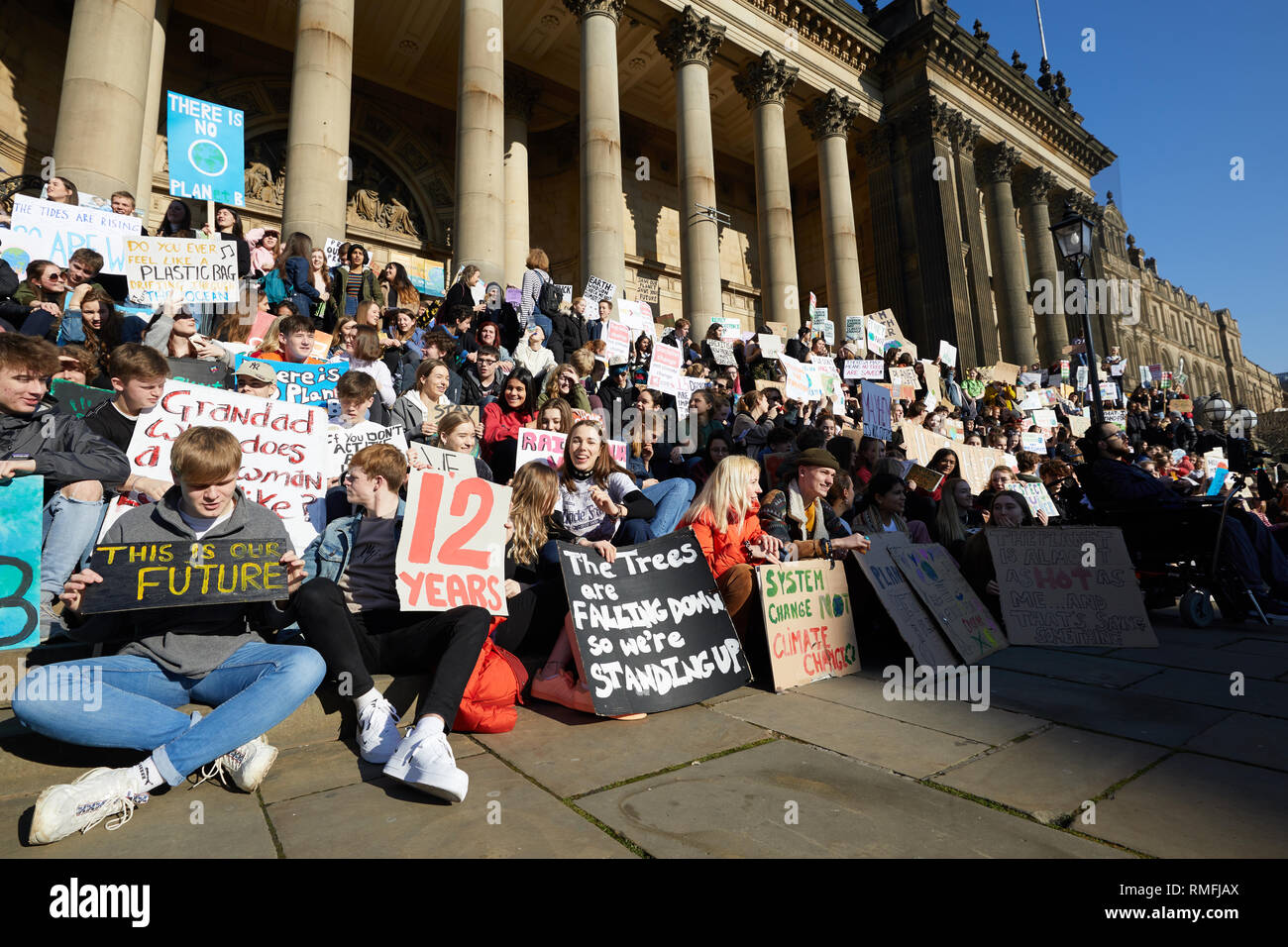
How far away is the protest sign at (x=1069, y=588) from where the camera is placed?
4902mm

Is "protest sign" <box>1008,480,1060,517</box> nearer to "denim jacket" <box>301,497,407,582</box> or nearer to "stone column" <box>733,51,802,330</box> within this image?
"denim jacket" <box>301,497,407,582</box>

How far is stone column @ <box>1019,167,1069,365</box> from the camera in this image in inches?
1080

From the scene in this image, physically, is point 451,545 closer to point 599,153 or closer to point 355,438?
point 355,438

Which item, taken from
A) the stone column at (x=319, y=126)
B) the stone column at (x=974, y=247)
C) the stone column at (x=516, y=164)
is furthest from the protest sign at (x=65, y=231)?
the stone column at (x=974, y=247)

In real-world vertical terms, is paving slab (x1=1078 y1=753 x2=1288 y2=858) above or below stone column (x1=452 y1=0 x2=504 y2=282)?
below

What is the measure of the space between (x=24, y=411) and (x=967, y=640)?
19.1ft

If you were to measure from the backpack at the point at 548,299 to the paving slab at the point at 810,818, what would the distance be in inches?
344

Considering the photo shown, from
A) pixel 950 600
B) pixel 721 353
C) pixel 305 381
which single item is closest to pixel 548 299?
pixel 721 353

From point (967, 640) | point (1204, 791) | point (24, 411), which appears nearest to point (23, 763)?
point (24, 411)

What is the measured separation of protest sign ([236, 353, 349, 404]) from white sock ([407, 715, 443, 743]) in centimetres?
380

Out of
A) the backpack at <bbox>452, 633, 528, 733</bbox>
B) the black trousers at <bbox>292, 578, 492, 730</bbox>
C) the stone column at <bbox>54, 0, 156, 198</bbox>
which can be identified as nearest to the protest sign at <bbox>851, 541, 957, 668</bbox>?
the backpack at <bbox>452, 633, 528, 733</bbox>

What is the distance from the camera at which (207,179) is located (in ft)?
27.1

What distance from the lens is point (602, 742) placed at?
117 inches
